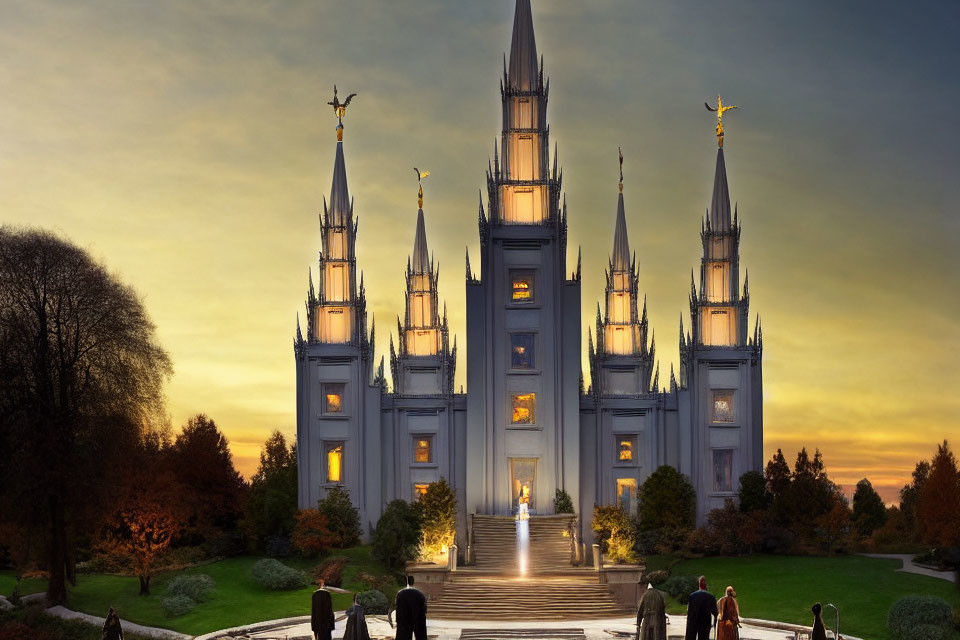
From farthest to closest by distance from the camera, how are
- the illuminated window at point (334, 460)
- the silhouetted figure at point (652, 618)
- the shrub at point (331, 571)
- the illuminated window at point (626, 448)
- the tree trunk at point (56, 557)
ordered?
the illuminated window at point (626, 448) → the illuminated window at point (334, 460) → the shrub at point (331, 571) → the tree trunk at point (56, 557) → the silhouetted figure at point (652, 618)

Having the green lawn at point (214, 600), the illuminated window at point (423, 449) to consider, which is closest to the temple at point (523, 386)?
the illuminated window at point (423, 449)

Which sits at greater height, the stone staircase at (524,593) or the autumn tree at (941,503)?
the autumn tree at (941,503)

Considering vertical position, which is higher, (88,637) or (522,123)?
(522,123)

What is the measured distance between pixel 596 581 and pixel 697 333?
17.2 meters

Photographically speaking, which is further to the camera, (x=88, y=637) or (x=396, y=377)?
(x=396, y=377)


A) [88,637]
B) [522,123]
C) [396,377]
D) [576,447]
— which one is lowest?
[88,637]

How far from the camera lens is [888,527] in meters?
50.8

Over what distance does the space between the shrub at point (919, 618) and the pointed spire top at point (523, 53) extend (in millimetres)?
31236

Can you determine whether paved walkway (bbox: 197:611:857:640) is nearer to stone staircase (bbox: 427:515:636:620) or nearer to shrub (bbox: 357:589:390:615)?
shrub (bbox: 357:589:390:615)

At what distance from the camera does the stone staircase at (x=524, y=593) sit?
3719 cm

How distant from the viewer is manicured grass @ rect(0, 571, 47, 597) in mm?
41197

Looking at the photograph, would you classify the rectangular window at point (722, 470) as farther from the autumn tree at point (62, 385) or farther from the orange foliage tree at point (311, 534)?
the autumn tree at point (62, 385)

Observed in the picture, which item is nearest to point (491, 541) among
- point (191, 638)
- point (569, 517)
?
point (569, 517)

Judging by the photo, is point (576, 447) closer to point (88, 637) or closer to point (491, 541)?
point (491, 541)
